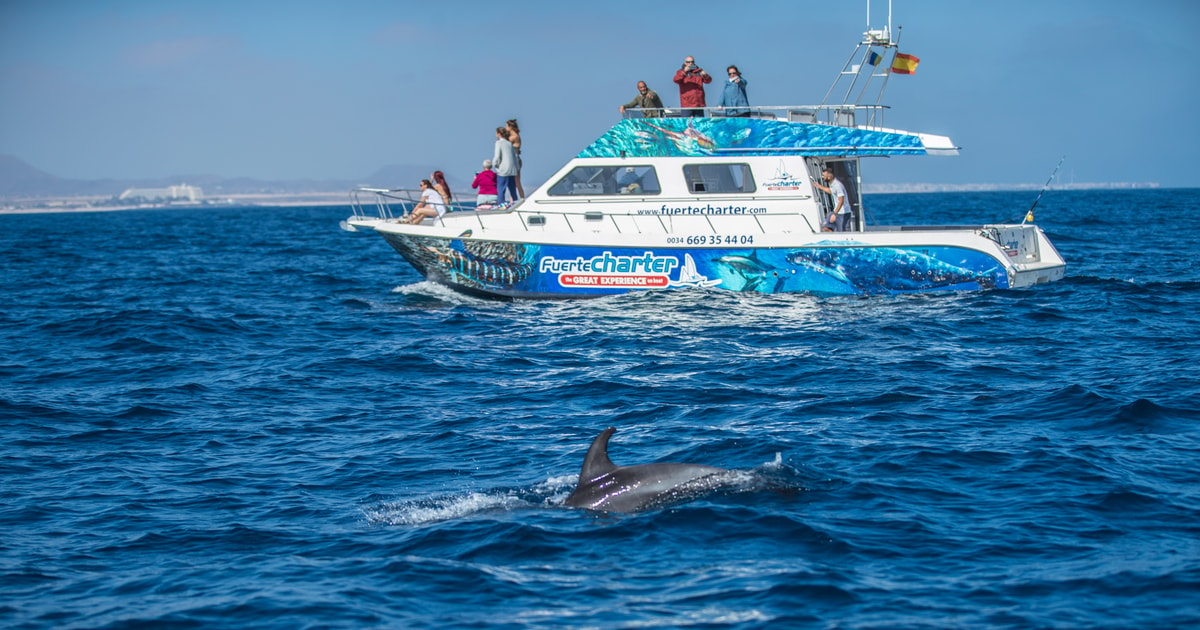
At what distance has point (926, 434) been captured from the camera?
37.1 feet

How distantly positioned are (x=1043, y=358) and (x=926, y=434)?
4805 mm

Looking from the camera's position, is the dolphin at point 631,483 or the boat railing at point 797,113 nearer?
the dolphin at point 631,483

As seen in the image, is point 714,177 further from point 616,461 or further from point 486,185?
point 616,461

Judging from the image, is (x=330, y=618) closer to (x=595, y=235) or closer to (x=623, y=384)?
(x=623, y=384)

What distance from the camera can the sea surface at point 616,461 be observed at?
7434 mm

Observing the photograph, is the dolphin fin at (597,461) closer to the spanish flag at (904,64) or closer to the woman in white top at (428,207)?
the woman in white top at (428,207)

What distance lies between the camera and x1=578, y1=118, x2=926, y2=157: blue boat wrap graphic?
20.4 meters

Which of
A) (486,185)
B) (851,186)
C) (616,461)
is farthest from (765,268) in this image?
(616,461)

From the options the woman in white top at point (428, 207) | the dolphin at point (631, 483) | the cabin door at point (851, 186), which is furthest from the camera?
the woman in white top at point (428, 207)

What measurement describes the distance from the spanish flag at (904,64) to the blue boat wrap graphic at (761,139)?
1609 mm

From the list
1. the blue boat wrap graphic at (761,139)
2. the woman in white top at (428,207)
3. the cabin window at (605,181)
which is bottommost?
the woman in white top at (428,207)

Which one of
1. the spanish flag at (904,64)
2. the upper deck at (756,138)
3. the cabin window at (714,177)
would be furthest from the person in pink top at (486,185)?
the spanish flag at (904,64)

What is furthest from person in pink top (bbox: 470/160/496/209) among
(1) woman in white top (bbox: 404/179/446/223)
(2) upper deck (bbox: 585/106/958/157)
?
(2) upper deck (bbox: 585/106/958/157)

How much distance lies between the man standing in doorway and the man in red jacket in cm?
270
